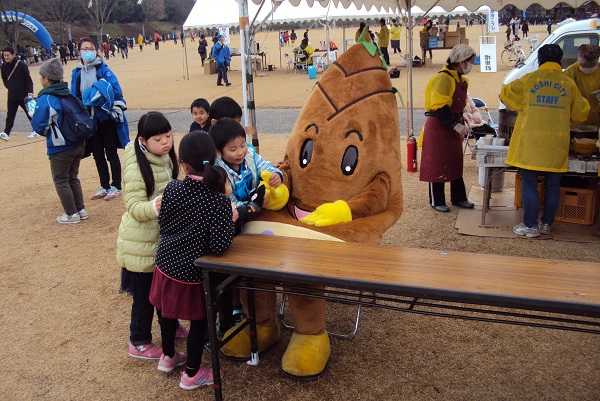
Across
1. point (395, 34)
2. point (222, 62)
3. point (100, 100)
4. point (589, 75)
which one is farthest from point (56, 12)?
point (589, 75)

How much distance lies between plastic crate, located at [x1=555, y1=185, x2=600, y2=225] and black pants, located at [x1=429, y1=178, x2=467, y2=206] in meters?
1.10

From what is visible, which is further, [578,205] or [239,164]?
[578,205]

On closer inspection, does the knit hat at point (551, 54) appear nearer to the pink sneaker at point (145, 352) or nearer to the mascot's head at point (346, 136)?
the mascot's head at point (346, 136)

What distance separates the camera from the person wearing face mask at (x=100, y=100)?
6.71 metres

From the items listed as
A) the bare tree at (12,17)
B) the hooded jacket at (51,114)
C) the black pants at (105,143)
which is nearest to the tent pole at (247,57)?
the hooded jacket at (51,114)

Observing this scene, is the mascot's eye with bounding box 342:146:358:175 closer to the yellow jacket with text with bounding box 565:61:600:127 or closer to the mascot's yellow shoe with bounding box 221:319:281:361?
the mascot's yellow shoe with bounding box 221:319:281:361

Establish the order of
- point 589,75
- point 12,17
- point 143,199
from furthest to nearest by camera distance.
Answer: point 12,17
point 589,75
point 143,199

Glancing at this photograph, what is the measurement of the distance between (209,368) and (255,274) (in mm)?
1060

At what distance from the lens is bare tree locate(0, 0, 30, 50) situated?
2894 centimetres

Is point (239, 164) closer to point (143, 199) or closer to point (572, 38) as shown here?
point (143, 199)

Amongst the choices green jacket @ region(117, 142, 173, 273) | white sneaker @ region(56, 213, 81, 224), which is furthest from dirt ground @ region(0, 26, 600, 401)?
green jacket @ region(117, 142, 173, 273)

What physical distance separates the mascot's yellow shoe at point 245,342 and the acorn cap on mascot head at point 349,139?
88 centimetres

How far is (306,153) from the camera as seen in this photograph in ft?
13.3

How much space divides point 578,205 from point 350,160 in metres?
3.18
